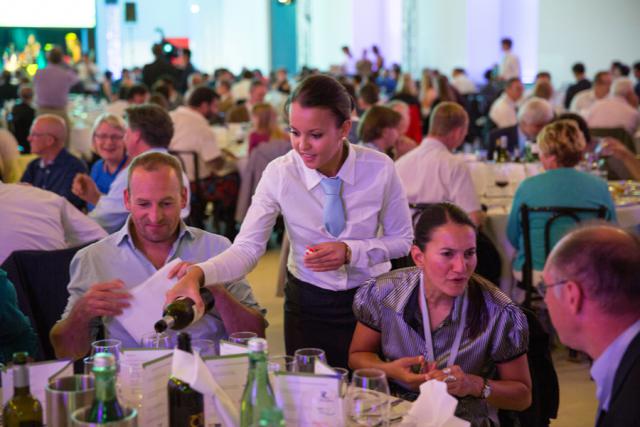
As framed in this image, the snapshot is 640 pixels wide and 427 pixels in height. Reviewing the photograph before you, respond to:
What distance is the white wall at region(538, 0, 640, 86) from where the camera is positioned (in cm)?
1686

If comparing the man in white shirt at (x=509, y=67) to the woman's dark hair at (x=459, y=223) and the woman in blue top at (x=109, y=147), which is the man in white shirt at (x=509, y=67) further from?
the woman's dark hair at (x=459, y=223)

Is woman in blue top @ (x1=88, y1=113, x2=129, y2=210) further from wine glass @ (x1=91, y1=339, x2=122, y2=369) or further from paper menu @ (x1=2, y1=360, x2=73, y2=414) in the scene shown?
paper menu @ (x1=2, y1=360, x2=73, y2=414)

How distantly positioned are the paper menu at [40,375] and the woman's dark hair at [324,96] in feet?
3.76

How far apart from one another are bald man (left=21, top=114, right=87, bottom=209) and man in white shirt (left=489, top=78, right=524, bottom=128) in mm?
6106

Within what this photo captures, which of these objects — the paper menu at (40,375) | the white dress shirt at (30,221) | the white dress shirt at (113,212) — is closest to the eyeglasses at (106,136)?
the white dress shirt at (113,212)

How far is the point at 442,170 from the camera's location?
5.03 meters

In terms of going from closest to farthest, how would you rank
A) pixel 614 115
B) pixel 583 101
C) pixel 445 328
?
pixel 445 328, pixel 614 115, pixel 583 101

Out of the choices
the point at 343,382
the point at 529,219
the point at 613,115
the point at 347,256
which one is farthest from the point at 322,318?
the point at 613,115

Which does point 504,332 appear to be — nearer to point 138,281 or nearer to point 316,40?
point 138,281

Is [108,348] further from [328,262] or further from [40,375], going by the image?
[328,262]

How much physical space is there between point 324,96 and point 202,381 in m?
1.22

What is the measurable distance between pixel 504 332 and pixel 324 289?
74 cm

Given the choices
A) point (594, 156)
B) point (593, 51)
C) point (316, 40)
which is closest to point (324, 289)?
point (594, 156)

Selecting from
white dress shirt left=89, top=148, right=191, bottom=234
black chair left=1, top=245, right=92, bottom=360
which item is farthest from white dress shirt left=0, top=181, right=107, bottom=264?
A: black chair left=1, top=245, right=92, bottom=360
